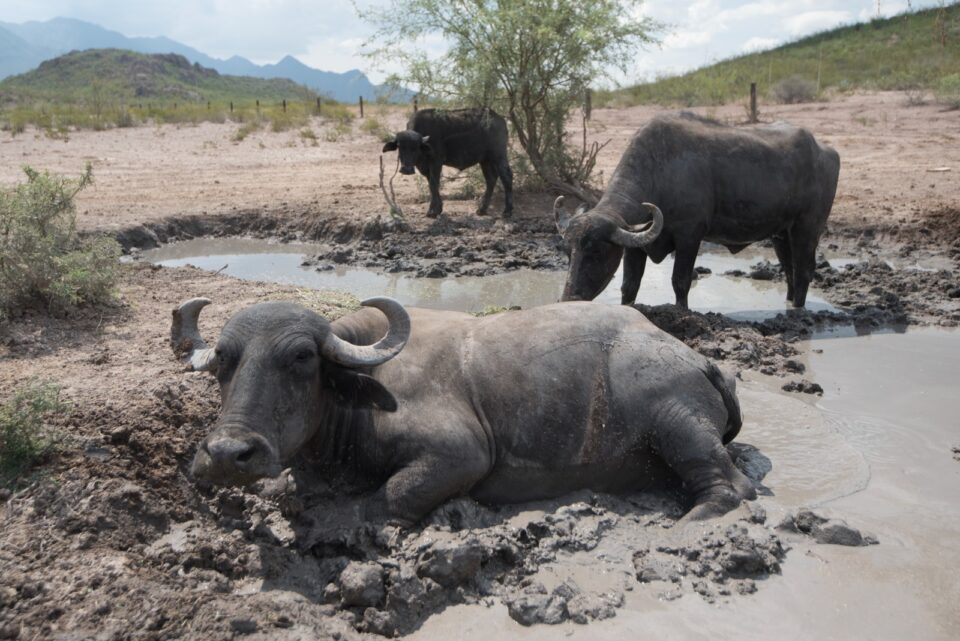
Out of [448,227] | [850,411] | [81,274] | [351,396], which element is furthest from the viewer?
[448,227]

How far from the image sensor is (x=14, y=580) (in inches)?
139

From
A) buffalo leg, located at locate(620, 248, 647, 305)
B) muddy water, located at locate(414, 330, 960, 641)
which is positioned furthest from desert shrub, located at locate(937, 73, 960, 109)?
muddy water, located at locate(414, 330, 960, 641)

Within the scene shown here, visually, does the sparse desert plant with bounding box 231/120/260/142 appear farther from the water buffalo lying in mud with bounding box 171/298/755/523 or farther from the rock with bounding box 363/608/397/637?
the rock with bounding box 363/608/397/637

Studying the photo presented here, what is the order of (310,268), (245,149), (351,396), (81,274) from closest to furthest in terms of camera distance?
(351,396), (81,274), (310,268), (245,149)

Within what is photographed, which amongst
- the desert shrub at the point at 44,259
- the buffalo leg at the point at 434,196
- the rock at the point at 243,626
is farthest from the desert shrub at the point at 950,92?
the rock at the point at 243,626

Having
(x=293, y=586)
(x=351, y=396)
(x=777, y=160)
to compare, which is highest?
(x=777, y=160)

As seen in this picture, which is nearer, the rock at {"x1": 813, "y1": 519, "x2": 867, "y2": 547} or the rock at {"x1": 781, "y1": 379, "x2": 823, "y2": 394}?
the rock at {"x1": 813, "y1": 519, "x2": 867, "y2": 547}

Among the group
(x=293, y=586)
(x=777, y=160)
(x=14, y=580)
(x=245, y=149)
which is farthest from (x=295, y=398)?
(x=245, y=149)

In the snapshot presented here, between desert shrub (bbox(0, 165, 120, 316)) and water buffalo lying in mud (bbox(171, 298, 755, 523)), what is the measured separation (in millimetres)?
3364

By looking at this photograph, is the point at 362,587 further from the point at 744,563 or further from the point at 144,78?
the point at 144,78

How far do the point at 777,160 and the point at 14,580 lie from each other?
27.1 feet

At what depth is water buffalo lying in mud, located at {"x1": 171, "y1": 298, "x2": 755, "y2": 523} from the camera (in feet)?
14.0

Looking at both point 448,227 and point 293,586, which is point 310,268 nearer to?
point 448,227

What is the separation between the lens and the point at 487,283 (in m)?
11.1
